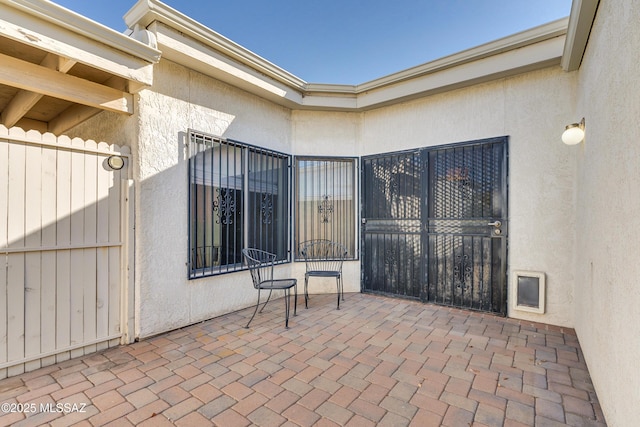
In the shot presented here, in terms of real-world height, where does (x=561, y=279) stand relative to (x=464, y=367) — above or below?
above

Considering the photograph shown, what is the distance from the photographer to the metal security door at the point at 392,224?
424 centimetres

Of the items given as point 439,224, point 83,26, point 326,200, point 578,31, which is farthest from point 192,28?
point 439,224

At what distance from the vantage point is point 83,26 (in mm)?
2172

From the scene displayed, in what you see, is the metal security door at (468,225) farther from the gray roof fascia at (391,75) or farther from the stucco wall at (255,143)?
the gray roof fascia at (391,75)

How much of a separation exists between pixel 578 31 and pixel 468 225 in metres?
2.19

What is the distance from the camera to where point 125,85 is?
2719 millimetres

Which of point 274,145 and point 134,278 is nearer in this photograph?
point 134,278

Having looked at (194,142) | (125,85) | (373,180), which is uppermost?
(125,85)

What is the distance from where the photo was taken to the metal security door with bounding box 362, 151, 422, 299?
167 inches

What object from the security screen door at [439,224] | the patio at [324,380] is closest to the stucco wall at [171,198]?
the patio at [324,380]

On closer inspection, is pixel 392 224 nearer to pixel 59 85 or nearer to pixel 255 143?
pixel 255 143

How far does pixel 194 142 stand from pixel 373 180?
106 inches

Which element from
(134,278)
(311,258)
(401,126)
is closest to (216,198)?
(134,278)

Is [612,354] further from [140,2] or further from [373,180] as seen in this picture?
[140,2]
